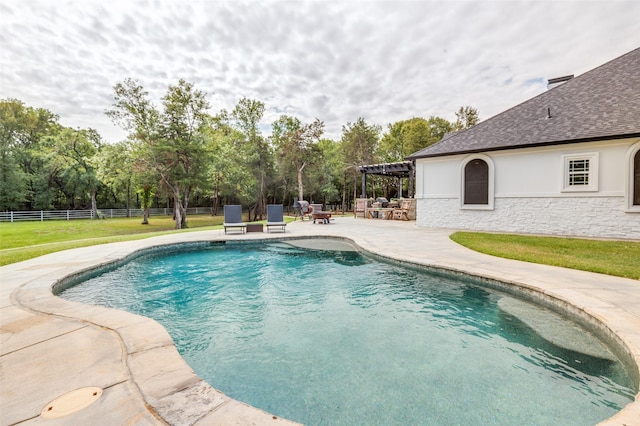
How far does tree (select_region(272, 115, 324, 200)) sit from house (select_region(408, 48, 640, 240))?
15.1m

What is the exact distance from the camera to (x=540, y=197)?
10.3 metres

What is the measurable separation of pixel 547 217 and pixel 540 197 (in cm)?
79

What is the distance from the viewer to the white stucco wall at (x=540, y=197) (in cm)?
910

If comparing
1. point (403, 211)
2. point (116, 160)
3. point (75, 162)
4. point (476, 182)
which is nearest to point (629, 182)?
point (476, 182)

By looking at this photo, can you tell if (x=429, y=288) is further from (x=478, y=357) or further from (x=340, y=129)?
(x=340, y=129)

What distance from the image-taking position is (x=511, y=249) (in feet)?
24.2

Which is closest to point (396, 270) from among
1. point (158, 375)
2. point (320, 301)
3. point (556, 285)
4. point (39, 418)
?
point (320, 301)

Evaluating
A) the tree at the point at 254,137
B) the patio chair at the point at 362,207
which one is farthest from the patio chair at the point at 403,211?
the tree at the point at 254,137

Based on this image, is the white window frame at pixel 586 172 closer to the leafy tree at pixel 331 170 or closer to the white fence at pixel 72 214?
the leafy tree at pixel 331 170

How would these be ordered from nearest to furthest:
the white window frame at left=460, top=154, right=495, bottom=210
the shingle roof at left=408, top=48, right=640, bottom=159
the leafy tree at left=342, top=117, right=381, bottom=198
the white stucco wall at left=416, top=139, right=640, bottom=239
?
1. the white stucco wall at left=416, top=139, right=640, bottom=239
2. the shingle roof at left=408, top=48, right=640, bottom=159
3. the white window frame at left=460, top=154, right=495, bottom=210
4. the leafy tree at left=342, top=117, right=381, bottom=198

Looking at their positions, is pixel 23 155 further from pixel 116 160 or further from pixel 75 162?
pixel 116 160

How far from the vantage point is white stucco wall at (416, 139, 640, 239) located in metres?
9.10

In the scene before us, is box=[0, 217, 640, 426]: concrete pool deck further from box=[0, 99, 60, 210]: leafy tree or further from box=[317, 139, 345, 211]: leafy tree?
box=[0, 99, 60, 210]: leafy tree

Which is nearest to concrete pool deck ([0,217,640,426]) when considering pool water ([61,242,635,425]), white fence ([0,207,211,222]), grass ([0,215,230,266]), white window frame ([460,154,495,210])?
pool water ([61,242,635,425])
